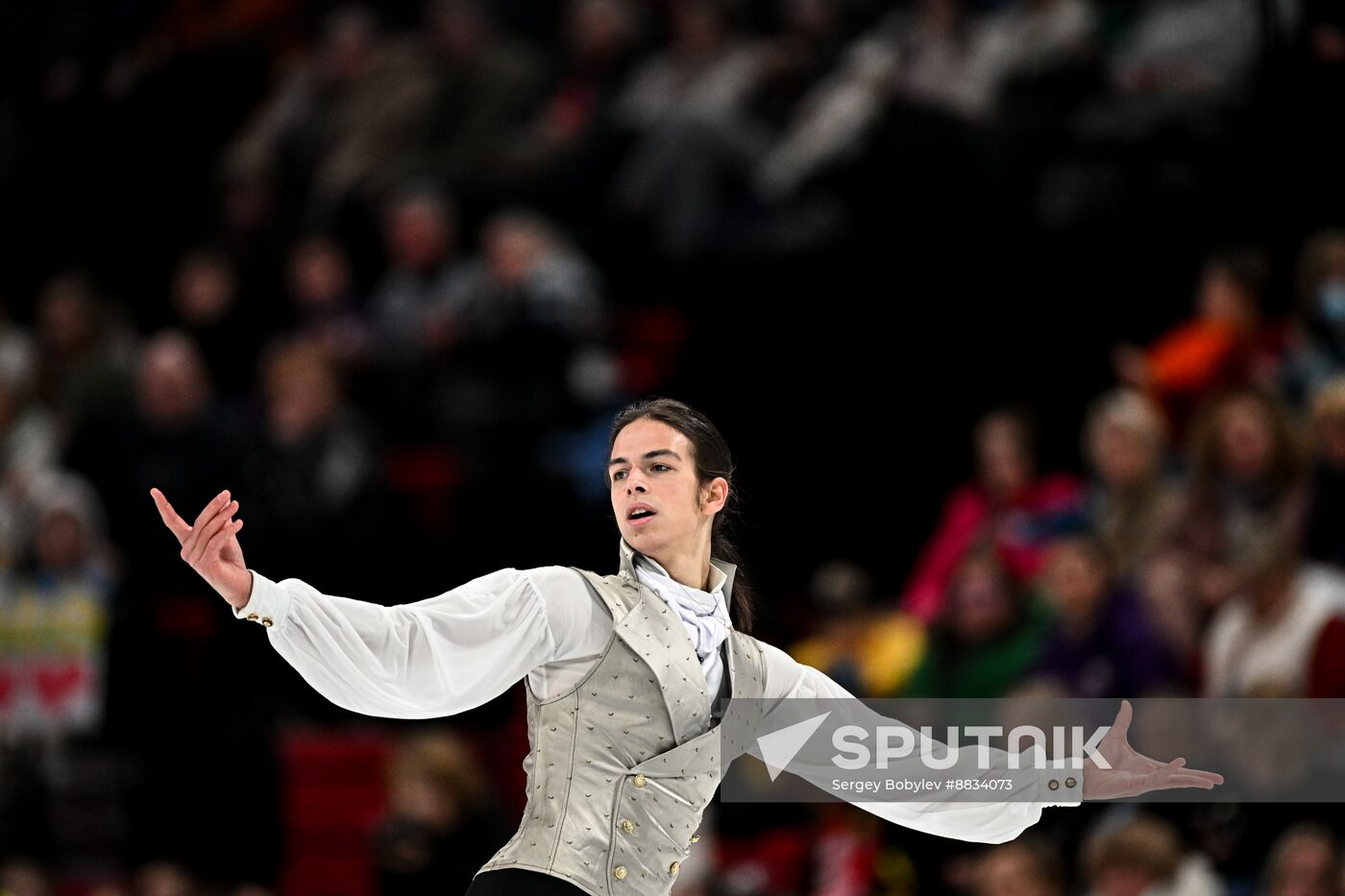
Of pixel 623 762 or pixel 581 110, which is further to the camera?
pixel 581 110

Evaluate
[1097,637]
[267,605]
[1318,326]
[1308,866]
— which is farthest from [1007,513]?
[267,605]

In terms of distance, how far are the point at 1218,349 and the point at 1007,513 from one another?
109 cm

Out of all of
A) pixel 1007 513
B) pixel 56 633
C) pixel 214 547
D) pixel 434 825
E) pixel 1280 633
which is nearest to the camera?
pixel 214 547

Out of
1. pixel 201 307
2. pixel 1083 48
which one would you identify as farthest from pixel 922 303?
pixel 201 307

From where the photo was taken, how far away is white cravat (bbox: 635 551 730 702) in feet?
13.0

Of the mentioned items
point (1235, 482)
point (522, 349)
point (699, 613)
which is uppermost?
point (522, 349)

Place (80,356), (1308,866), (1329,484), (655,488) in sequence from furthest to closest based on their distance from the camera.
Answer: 1. (80,356)
2. (1329,484)
3. (1308,866)
4. (655,488)

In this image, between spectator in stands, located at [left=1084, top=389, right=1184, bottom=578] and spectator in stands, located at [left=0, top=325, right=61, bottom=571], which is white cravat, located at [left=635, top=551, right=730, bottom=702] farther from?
spectator in stands, located at [left=0, top=325, right=61, bottom=571]

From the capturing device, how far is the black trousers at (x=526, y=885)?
3.68 metres

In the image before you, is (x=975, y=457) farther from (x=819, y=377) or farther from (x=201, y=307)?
(x=201, y=307)

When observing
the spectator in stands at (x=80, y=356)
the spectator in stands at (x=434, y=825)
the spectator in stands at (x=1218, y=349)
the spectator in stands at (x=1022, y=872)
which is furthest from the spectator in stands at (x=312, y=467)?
the spectator in stands at (x=1022, y=872)

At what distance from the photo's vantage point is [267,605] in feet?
11.6

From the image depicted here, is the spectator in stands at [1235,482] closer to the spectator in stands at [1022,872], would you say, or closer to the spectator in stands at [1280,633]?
the spectator in stands at [1280,633]

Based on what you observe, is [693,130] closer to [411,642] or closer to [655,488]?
[655,488]
